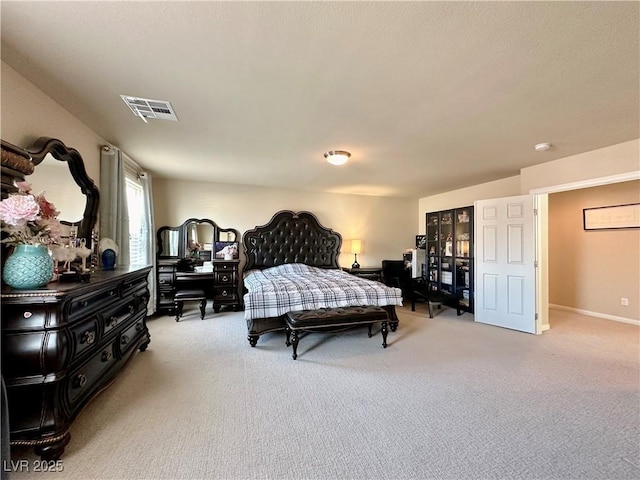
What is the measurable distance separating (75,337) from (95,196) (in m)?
1.78

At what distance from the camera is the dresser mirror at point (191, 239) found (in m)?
5.05

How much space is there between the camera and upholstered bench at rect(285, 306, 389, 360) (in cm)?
302

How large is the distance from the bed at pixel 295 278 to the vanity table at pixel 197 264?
345mm

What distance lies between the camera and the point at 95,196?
2.83 metres

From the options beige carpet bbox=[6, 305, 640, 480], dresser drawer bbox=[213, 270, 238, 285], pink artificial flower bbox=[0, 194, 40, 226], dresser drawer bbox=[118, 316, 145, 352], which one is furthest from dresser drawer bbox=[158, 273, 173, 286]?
pink artificial flower bbox=[0, 194, 40, 226]

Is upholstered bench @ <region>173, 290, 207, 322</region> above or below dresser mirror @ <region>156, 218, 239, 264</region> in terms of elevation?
below

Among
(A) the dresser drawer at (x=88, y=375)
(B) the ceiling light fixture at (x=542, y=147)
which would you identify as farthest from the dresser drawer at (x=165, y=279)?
(B) the ceiling light fixture at (x=542, y=147)

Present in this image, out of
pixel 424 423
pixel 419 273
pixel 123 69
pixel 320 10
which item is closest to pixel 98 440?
pixel 424 423

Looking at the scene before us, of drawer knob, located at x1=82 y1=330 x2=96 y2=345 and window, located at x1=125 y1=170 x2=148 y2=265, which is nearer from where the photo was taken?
drawer knob, located at x1=82 y1=330 x2=96 y2=345

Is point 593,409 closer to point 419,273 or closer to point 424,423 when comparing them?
point 424,423

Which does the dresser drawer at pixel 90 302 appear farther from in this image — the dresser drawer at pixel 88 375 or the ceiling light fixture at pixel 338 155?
the ceiling light fixture at pixel 338 155

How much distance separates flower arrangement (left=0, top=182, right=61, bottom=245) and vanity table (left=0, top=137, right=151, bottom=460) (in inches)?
10.0

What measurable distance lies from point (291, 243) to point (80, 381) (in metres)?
4.10

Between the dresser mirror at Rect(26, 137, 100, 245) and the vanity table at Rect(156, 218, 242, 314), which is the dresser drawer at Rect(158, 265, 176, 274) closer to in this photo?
the vanity table at Rect(156, 218, 242, 314)
